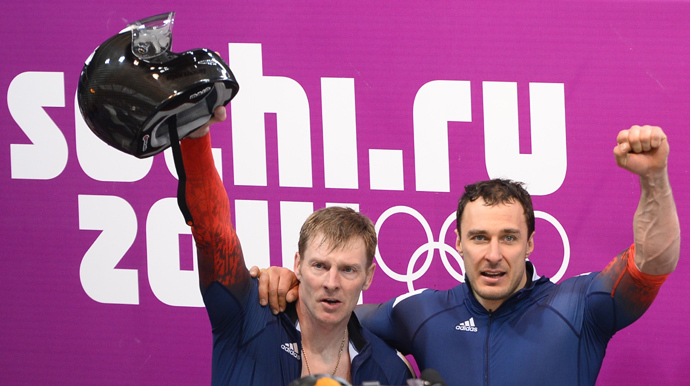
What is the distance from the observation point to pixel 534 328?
2.36 metres

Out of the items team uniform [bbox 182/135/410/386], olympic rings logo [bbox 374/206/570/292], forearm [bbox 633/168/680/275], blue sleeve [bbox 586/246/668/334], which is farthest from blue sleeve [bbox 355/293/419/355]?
forearm [bbox 633/168/680/275]

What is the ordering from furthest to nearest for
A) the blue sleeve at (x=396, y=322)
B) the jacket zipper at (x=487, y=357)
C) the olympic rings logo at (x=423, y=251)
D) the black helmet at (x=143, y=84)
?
the olympic rings logo at (x=423, y=251) < the blue sleeve at (x=396, y=322) < the jacket zipper at (x=487, y=357) < the black helmet at (x=143, y=84)

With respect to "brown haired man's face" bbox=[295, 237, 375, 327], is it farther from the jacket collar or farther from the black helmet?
the black helmet

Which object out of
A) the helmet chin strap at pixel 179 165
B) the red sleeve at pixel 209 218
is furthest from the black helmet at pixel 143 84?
the red sleeve at pixel 209 218

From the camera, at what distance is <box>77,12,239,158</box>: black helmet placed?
185 centimetres

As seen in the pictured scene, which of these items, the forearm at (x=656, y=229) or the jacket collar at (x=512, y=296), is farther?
the jacket collar at (x=512, y=296)

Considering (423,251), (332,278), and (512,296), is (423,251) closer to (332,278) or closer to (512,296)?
(512,296)

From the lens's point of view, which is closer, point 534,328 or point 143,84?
point 143,84

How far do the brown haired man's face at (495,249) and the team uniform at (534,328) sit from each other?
78 millimetres

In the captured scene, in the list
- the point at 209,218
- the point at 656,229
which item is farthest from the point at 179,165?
the point at 656,229

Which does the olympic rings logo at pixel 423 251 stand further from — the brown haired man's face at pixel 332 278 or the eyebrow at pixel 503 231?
the brown haired man's face at pixel 332 278

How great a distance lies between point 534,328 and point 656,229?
1.47 feet

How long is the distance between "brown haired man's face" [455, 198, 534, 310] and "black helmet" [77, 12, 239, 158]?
0.83 meters

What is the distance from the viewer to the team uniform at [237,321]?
213 centimetres
